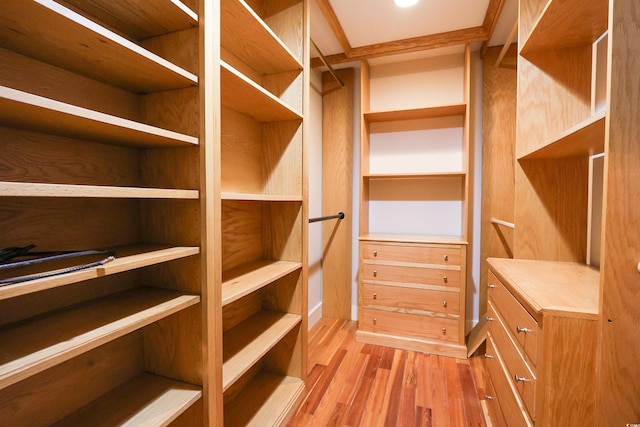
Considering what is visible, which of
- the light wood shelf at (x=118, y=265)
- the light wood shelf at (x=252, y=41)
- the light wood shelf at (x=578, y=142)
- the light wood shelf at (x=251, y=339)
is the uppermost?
the light wood shelf at (x=252, y=41)

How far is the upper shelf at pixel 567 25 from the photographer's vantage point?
3.65 ft

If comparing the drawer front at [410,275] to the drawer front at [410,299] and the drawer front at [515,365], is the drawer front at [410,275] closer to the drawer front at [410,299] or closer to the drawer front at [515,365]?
the drawer front at [410,299]

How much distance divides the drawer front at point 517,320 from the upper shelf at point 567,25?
1125mm

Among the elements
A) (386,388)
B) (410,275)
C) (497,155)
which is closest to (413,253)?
(410,275)

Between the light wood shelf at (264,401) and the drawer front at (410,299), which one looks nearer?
the light wood shelf at (264,401)

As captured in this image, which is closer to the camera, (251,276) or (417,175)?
(251,276)

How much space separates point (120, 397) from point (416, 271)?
72.5 inches

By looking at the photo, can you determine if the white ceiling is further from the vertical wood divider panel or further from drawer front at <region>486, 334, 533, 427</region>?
drawer front at <region>486, 334, 533, 427</region>

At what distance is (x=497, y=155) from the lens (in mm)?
2303

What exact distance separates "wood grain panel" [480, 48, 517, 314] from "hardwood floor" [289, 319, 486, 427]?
94 centimetres

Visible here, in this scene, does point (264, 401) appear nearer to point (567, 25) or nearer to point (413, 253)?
point (413, 253)

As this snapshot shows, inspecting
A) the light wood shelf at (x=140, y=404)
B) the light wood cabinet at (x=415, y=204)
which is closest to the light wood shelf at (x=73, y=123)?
the light wood shelf at (x=140, y=404)

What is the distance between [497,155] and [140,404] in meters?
2.64

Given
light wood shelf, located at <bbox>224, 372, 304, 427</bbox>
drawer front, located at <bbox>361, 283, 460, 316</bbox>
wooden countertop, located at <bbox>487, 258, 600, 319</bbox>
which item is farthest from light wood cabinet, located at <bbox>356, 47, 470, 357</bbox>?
light wood shelf, located at <bbox>224, 372, 304, 427</bbox>
